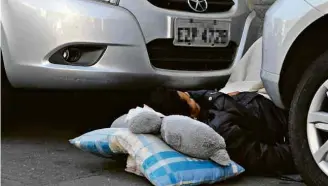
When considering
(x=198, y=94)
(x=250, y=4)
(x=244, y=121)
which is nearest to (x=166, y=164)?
(x=244, y=121)

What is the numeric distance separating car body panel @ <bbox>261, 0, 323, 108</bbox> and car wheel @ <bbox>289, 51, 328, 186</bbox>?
0.17m

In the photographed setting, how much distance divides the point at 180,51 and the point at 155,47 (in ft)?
0.63

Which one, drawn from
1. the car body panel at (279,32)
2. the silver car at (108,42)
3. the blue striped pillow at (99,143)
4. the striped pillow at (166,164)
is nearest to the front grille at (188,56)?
the silver car at (108,42)

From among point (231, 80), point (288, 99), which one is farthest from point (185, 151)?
point (231, 80)

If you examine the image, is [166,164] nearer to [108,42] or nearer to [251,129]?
[251,129]

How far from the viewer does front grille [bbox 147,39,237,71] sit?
431 centimetres

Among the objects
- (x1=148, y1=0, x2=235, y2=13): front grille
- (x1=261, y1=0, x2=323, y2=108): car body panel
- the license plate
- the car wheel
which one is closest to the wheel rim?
the car wheel

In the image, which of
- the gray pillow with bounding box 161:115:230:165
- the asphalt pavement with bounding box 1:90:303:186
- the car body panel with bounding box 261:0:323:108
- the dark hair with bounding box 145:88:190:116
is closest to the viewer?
the car body panel with bounding box 261:0:323:108

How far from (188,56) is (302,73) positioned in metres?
1.22

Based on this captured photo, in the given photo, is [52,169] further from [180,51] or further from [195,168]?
[180,51]

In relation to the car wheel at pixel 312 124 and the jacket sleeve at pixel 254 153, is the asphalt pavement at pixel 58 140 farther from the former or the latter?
the car wheel at pixel 312 124

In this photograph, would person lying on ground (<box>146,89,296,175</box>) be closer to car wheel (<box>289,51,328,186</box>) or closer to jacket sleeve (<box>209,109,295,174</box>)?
jacket sleeve (<box>209,109,295,174</box>)

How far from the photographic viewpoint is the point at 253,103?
3.93m

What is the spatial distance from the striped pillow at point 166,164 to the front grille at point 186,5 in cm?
115
